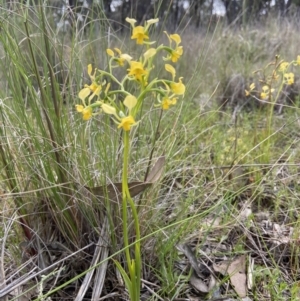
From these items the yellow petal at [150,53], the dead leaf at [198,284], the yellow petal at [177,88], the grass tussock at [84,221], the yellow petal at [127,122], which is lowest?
the dead leaf at [198,284]

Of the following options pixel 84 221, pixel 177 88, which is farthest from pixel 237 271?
pixel 177 88

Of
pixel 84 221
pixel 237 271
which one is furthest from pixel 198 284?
pixel 84 221

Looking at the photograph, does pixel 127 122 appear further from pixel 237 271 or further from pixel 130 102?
pixel 237 271

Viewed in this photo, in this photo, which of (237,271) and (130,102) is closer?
(130,102)

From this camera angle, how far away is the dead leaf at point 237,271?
92 centimetres

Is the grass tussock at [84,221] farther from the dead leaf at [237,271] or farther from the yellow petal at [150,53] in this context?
the yellow petal at [150,53]

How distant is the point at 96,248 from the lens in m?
0.90

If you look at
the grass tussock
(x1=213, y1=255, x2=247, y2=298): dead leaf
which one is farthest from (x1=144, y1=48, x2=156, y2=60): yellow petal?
(x1=213, y1=255, x2=247, y2=298): dead leaf

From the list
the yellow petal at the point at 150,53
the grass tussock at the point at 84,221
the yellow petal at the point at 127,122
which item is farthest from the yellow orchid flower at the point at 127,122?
the grass tussock at the point at 84,221

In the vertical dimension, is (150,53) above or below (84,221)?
above

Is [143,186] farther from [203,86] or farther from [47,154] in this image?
[203,86]

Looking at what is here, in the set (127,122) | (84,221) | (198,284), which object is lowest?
(198,284)

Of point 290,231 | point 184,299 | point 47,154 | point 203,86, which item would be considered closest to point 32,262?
point 47,154

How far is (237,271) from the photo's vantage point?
94cm
